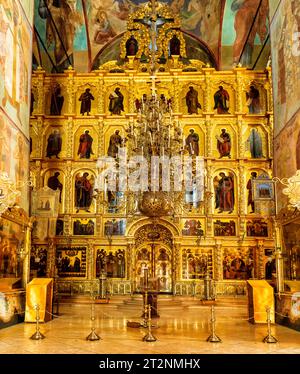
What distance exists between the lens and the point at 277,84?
11.0 metres

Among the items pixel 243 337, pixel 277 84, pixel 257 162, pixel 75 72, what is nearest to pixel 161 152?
pixel 277 84

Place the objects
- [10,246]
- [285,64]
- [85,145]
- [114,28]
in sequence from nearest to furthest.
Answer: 1. [10,246]
2. [285,64]
3. [85,145]
4. [114,28]

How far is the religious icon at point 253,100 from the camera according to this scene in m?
18.8

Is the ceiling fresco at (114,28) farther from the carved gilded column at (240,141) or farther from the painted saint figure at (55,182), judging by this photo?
the painted saint figure at (55,182)

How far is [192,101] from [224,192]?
13.3 feet

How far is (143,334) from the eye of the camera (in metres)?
8.66

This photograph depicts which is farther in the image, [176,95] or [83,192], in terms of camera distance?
[176,95]

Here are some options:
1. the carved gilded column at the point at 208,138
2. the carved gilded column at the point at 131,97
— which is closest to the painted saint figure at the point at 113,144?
the carved gilded column at the point at 131,97

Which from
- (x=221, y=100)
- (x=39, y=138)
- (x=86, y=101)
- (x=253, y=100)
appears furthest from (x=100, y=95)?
(x=253, y=100)

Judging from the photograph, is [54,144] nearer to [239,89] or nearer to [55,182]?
[55,182]

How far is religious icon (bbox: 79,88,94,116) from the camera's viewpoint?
18797mm

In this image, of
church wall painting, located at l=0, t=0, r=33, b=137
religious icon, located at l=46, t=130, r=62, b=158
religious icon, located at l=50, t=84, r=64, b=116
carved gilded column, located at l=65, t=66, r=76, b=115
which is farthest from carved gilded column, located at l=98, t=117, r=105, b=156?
church wall painting, located at l=0, t=0, r=33, b=137
